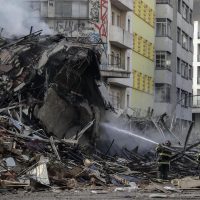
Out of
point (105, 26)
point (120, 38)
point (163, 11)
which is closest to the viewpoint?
point (105, 26)

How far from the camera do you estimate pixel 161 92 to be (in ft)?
228

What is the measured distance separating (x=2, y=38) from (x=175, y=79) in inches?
1814

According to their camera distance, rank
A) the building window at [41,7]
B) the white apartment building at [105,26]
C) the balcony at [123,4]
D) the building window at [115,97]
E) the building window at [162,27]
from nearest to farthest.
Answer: the white apartment building at [105,26] < the building window at [41,7] < the balcony at [123,4] < the building window at [115,97] < the building window at [162,27]

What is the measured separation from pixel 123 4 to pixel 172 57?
1897 cm

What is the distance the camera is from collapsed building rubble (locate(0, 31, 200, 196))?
73.2 feet

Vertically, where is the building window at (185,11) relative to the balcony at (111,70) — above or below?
above

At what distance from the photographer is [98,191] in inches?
703

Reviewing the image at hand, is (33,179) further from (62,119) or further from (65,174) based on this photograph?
(62,119)

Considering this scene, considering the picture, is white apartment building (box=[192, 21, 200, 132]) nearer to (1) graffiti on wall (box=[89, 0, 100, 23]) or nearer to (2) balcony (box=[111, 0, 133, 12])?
(2) balcony (box=[111, 0, 133, 12])

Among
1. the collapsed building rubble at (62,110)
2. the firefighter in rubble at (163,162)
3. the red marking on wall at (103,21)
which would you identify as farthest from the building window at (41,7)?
the firefighter in rubble at (163,162)

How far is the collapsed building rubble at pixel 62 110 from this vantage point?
878 inches

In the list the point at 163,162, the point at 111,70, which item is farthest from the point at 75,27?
the point at 163,162

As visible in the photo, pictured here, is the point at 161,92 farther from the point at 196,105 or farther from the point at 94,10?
the point at 196,105

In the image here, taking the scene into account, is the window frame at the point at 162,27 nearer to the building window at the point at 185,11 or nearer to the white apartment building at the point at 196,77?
the building window at the point at 185,11
